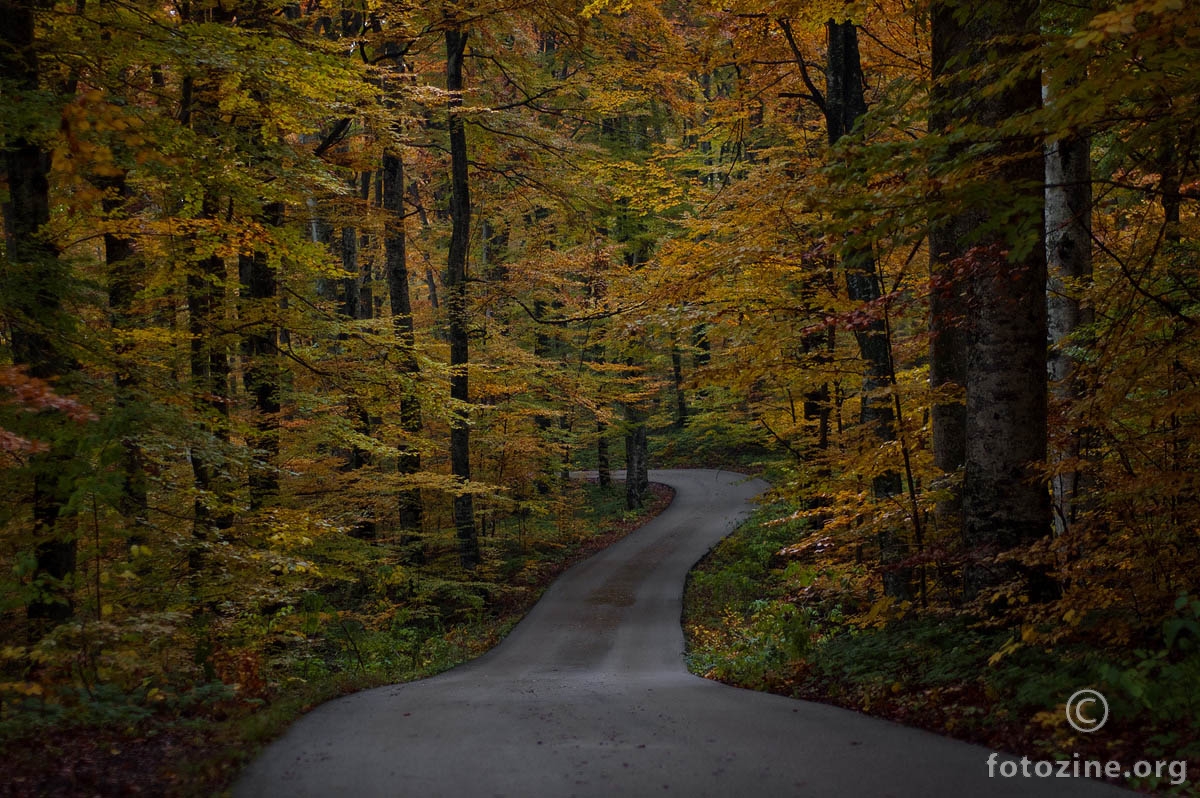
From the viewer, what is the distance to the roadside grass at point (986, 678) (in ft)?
14.5

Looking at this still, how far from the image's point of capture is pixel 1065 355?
782 cm

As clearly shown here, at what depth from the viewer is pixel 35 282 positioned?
661 centimetres

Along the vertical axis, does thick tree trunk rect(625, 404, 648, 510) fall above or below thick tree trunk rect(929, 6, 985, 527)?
below

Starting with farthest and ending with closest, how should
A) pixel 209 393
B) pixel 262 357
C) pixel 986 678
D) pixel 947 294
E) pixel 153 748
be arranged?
pixel 262 357
pixel 209 393
pixel 947 294
pixel 986 678
pixel 153 748

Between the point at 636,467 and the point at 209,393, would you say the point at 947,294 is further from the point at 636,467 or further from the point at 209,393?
the point at 636,467

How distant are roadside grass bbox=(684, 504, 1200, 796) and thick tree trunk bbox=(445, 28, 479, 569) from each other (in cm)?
847

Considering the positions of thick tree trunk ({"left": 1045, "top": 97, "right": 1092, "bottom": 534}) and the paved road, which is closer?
the paved road

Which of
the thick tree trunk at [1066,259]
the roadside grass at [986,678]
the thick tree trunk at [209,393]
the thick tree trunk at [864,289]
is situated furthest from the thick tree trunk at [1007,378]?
the thick tree trunk at [209,393]

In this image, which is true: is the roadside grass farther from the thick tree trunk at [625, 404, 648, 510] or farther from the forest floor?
the thick tree trunk at [625, 404, 648, 510]

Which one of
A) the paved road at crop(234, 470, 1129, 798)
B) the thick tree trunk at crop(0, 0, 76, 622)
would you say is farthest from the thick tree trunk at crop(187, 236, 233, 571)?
the paved road at crop(234, 470, 1129, 798)

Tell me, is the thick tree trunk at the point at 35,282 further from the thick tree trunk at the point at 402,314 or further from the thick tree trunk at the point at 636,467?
the thick tree trunk at the point at 636,467

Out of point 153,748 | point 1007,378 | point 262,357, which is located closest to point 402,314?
point 262,357

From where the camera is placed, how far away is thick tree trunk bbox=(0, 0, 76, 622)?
21.5 feet

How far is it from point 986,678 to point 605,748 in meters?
2.89
